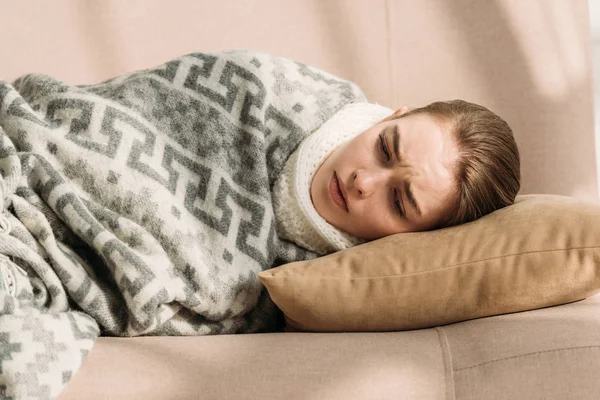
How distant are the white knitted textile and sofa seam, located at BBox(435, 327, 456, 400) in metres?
0.34

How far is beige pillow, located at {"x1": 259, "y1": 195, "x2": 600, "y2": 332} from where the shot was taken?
104cm

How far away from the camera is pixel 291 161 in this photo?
4.41 ft

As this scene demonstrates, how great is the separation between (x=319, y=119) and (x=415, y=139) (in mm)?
227

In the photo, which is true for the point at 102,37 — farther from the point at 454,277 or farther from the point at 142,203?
the point at 454,277

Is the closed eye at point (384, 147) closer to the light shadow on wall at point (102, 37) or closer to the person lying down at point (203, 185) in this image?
the person lying down at point (203, 185)

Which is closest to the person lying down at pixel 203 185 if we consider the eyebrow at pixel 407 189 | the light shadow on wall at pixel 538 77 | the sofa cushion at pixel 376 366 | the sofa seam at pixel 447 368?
the eyebrow at pixel 407 189

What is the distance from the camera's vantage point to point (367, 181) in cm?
123

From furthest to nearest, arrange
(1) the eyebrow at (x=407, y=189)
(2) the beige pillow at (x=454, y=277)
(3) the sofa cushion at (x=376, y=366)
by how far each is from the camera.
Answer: (1) the eyebrow at (x=407, y=189) → (2) the beige pillow at (x=454, y=277) → (3) the sofa cushion at (x=376, y=366)

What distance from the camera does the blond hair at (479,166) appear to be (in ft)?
4.02

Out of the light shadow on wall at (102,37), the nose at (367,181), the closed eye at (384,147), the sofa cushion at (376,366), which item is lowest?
the sofa cushion at (376,366)

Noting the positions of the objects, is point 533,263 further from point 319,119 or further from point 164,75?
point 164,75

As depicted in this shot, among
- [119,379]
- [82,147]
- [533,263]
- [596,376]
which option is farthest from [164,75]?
[596,376]

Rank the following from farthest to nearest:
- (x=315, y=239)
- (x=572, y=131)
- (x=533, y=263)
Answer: (x=572, y=131) < (x=315, y=239) < (x=533, y=263)

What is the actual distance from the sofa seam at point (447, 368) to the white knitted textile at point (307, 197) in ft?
1.11
